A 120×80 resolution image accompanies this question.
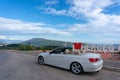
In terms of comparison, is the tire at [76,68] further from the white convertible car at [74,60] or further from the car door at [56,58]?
the car door at [56,58]

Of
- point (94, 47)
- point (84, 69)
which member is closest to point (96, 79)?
point (84, 69)

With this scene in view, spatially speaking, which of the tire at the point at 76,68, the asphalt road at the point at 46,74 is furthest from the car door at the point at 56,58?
the tire at the point at 76,68

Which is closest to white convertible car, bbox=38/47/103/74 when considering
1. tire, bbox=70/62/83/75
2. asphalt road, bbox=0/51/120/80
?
tire, bbox=70/62/83/75

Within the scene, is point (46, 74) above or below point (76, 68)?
below

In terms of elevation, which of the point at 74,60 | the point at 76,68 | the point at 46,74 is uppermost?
the point at 74,60

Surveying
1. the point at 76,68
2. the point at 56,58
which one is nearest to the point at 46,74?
the point at 76,68

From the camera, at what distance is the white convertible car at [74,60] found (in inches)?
302

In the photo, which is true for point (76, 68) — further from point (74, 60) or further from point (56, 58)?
point (56, 58)

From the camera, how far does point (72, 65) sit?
328 inches

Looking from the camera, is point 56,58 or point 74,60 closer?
point 74,60

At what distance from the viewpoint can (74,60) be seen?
8234 mm

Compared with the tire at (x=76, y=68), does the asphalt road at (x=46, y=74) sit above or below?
below

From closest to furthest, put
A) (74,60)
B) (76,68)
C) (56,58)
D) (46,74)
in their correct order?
(46,74), (76,68), (74,60), (56,58)

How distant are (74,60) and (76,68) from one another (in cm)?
44
